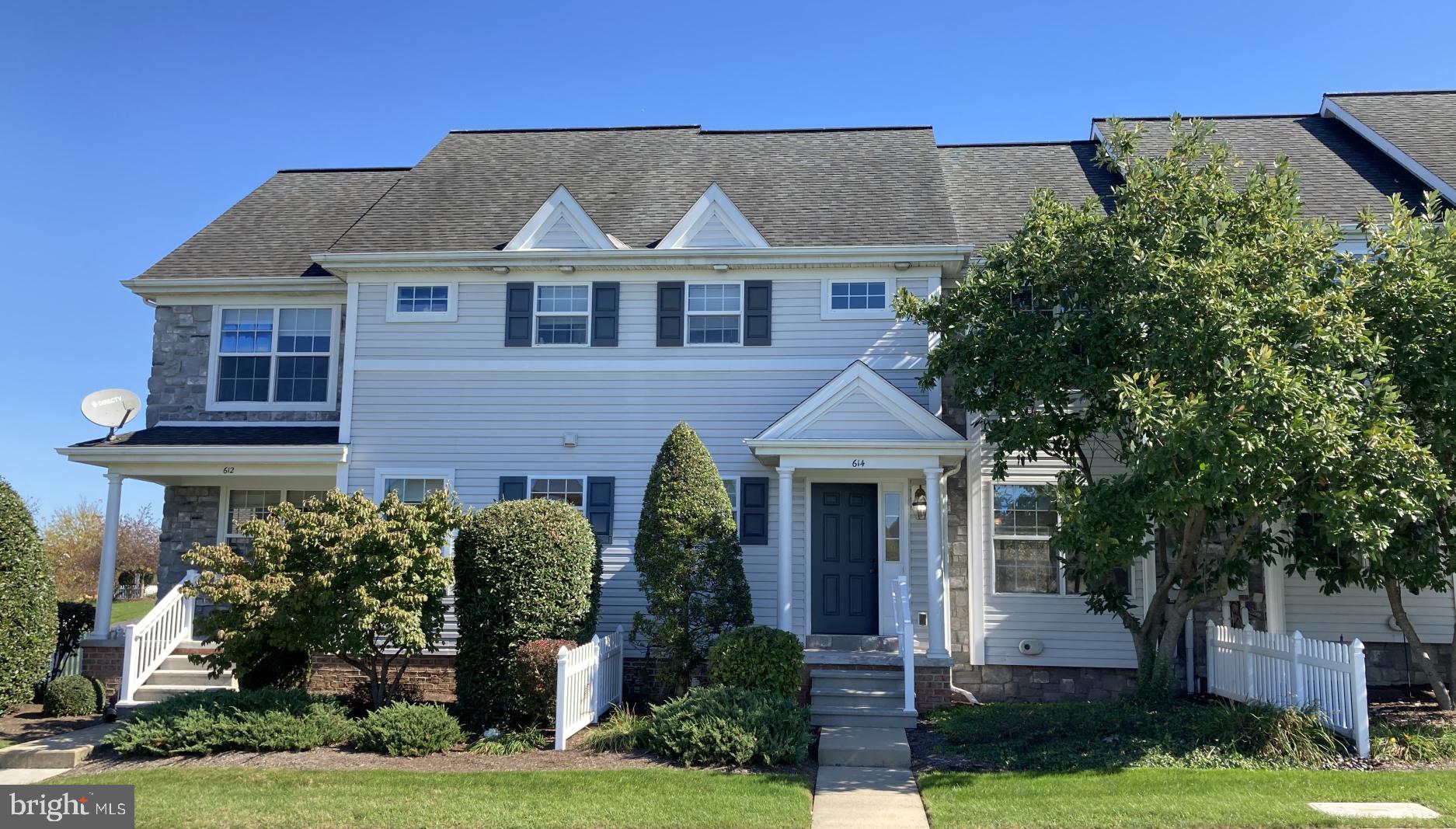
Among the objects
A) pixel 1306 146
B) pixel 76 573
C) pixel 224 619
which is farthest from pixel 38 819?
pixel 76 573

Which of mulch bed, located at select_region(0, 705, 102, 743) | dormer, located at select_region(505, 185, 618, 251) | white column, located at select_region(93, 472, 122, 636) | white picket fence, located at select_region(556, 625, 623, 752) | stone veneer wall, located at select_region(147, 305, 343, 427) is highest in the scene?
dormer, located at select_region(505, 185, 618, 251)

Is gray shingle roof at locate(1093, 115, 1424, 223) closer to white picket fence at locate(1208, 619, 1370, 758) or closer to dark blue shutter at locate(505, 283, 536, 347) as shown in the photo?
white picket fence at locate(1208, 619, 1370, 758)

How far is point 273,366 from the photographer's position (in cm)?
1605

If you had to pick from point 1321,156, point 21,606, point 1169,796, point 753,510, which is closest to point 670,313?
point 753,510

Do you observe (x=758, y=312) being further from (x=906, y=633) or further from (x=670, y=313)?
(x=906, y=633)

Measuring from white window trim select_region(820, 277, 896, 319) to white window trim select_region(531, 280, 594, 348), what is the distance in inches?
130

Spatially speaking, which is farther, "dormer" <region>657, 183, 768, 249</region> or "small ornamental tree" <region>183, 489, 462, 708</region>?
"dormer" <region>657, 183, 768, 249</region>

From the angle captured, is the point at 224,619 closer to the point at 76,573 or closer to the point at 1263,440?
the point at 1263,440

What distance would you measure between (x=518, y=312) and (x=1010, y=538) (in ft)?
25.0

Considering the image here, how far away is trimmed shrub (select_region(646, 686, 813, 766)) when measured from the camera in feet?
32.9

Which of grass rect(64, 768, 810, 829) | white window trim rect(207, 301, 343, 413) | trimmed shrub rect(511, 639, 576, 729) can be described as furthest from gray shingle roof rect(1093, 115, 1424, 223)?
white window trim rect(207, 301, 343, 413)

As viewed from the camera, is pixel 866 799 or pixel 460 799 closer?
pixel 460 799

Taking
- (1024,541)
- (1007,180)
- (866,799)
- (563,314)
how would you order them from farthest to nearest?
(1007,180)
(563,314)
(1024,541)
(866,799)

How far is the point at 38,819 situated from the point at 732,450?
28.7ft
